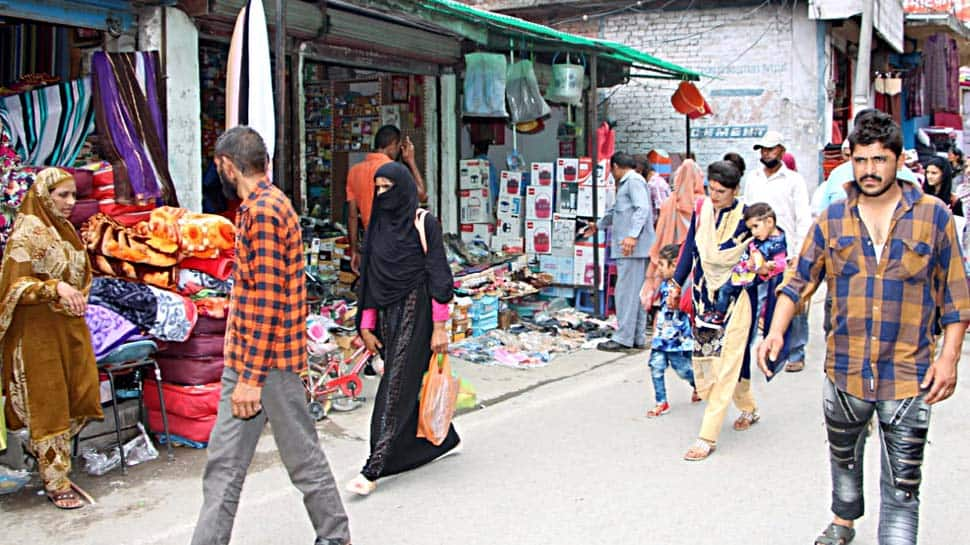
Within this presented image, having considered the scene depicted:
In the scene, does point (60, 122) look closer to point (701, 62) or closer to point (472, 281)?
point (472, 281)

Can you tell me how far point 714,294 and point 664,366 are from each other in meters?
0.87

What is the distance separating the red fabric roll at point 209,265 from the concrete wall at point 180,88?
2.51 feet

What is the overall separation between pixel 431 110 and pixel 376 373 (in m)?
3.90

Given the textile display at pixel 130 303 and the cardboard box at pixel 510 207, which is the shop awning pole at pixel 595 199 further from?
the textile display at pixel 130 303

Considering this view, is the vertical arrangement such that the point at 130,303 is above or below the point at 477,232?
below

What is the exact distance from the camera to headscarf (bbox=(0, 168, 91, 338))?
495cm

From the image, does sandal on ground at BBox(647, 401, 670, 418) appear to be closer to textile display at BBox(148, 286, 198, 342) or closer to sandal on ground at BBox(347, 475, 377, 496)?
sandal on ground at BBox(347, 475, 377, 496)

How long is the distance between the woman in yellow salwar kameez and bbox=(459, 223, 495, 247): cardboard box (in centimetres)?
654

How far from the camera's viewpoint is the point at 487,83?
10.3 m

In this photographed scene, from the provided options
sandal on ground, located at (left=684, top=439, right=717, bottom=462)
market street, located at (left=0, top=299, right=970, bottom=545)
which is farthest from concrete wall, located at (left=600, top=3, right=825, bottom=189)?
sandal on ground, located at (left=684, top=439, right=717, bottom=462)

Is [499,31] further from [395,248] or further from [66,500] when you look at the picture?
[66,500]

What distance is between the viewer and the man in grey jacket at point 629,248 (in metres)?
9.47

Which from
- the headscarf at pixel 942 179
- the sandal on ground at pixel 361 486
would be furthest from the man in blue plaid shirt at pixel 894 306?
the headscarf at pixel 942 179

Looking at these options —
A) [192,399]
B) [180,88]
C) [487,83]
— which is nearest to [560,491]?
[192,399]
